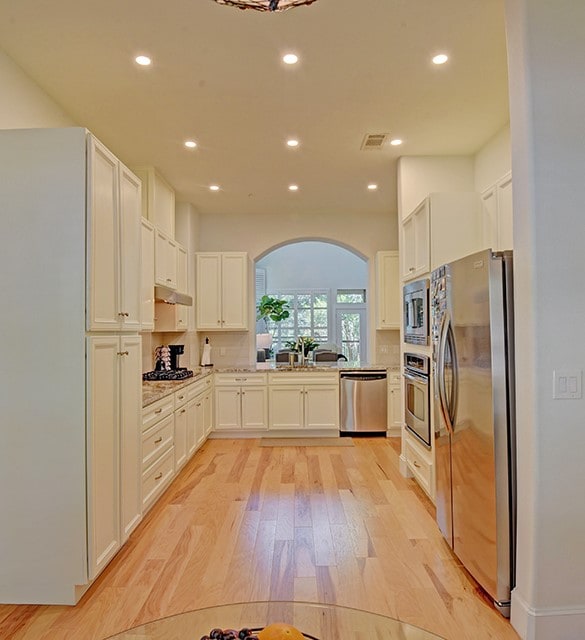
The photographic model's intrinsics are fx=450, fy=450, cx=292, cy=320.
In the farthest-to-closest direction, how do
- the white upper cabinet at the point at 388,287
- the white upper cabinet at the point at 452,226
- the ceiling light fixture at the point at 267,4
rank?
1. the white upper cabinet at the point at 388,287
2. the white upper cabinet at the point at 452,226
3. the ceiling light fixture at the point at 267,4

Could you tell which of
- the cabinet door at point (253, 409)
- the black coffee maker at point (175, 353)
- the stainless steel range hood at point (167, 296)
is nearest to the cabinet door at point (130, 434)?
the stainless steel range hood at point (167, 296)

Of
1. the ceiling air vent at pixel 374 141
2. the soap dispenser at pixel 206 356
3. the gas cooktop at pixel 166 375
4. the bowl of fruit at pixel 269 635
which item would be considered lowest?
the bowl of fruit at pixel 269 635

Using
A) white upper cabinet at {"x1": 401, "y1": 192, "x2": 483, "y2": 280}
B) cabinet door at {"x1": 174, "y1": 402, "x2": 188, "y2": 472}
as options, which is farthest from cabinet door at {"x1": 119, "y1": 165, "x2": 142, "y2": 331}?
white upper cabinet at {"x1": 401, "y1": 192, "x2": 483, "y2": 280}

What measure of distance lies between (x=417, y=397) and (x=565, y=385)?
1.84 metres

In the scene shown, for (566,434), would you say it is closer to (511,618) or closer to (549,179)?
(511,618)

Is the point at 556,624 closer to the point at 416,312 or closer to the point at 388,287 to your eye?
the point at 416,312

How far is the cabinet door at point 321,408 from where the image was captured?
552 cm

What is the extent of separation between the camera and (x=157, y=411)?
346cm

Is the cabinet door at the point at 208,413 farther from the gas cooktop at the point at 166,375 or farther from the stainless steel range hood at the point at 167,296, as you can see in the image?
the stainless steel range hood at the point at 167,296

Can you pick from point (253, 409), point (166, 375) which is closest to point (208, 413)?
point (253, 409)

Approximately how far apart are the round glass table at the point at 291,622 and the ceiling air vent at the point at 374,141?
136 inches

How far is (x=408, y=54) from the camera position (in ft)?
8.80

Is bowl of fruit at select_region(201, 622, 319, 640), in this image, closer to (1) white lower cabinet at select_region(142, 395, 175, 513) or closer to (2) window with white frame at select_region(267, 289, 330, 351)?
(1) white lower cabinet at select_region(142, 395, 175, 513)

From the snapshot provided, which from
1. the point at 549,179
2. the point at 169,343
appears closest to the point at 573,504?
the point at 549,179
